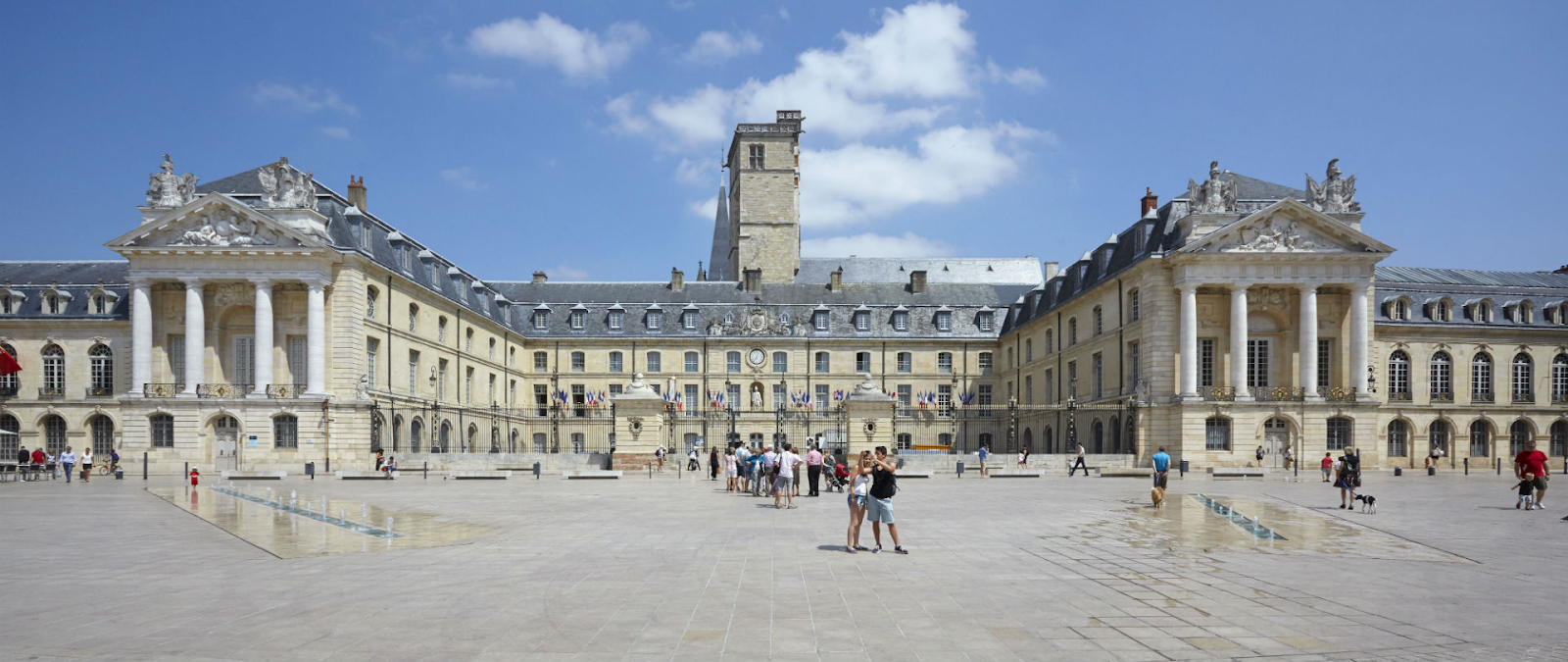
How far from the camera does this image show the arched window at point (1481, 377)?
52.0 meters

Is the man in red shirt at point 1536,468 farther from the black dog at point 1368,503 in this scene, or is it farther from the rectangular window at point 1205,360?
the rectangular window at point 1205,360

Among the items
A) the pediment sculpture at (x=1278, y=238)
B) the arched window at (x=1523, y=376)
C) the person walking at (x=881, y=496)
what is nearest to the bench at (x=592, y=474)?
the person walking at (x=881, y=496)

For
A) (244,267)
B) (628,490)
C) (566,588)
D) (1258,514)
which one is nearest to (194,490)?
(628,490)

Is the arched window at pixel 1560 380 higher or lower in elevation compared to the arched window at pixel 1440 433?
higher

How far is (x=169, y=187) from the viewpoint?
4597 cm

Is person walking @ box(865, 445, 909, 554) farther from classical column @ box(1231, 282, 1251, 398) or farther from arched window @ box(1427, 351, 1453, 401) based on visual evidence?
arched window @ box(1427, 351, 1453, 401)

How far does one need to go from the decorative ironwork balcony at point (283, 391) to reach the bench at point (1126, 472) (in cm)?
3153

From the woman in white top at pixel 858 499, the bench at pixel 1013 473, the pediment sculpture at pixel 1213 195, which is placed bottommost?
the bench at pixel 1013 473

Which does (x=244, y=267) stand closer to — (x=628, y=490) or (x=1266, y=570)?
(x=628, y=490)

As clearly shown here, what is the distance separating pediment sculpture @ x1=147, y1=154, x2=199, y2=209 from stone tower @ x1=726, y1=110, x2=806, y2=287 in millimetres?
41101

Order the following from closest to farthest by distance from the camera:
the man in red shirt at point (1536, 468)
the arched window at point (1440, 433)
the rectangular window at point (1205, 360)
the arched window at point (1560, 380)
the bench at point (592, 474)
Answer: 1. the man in red shirt at point (1536, 468)
2. the bench at point (592, 474)
3. the rectangular window at point (1205, 360)
4. the arched window at point (1440, 433)
5. the arched window at point (1560, 380)

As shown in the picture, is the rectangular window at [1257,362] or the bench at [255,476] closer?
the bench at [255,476]

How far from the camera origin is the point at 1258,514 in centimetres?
2044

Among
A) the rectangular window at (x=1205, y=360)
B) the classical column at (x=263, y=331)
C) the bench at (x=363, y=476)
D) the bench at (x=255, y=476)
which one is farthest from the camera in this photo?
the rectangular window at (x=1205, y=360)
